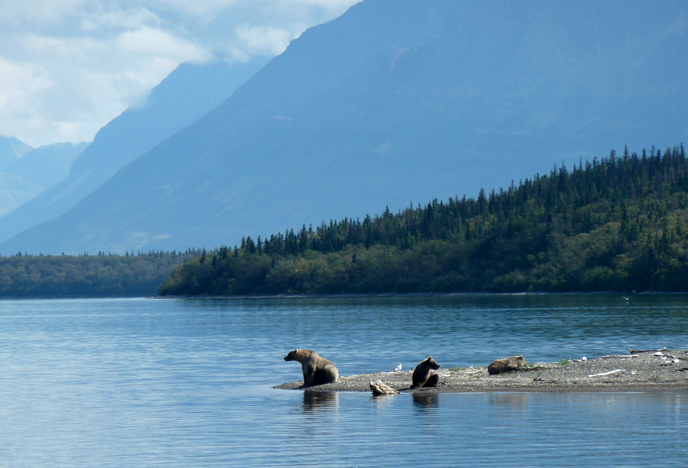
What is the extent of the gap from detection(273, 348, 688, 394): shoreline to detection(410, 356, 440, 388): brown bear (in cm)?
38

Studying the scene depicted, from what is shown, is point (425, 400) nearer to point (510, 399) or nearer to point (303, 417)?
point (510, 399)

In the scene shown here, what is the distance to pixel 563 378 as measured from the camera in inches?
1724

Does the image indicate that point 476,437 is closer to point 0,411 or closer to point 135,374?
point 0,411

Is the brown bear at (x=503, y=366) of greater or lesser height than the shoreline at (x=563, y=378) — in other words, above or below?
above

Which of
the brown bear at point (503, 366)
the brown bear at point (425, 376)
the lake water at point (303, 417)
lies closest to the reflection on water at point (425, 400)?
the lake water at point (303, 417)

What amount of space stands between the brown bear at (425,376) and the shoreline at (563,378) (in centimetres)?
38

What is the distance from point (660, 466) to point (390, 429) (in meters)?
10.0

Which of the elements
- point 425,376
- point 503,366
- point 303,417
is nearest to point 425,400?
point 425,376

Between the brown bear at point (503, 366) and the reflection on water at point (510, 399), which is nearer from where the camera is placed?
the reflection on water at point (510, 399)

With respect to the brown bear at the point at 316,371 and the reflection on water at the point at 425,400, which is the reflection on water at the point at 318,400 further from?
the reflection on water at the point at 425,400

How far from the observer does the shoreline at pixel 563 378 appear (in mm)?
41656

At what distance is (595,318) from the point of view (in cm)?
10750

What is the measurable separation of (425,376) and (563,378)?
6.60 m

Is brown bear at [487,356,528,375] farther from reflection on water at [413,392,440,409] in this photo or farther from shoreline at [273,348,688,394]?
reflection on water at [413,392,440,409]
